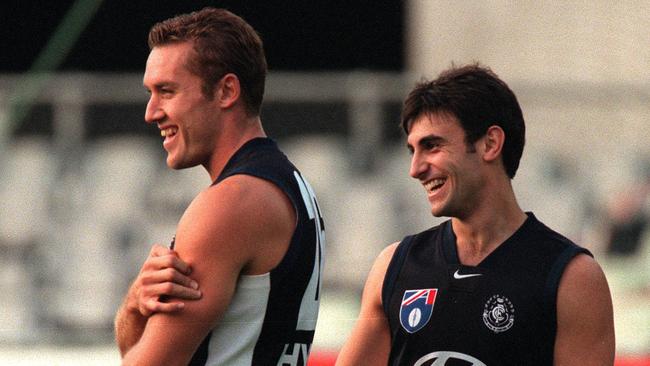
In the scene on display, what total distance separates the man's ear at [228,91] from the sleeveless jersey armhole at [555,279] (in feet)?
3.42

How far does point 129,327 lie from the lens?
374 cm

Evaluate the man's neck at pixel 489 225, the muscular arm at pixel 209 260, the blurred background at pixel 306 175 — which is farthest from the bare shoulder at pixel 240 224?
the blurred background at pixel 306 175

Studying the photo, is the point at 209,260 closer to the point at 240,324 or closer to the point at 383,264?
the point at 240,324

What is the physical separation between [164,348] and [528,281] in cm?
116

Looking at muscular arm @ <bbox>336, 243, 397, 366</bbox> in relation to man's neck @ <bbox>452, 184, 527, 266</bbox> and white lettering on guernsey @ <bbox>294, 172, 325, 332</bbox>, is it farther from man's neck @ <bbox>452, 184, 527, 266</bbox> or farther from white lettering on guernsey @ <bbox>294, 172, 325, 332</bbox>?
white lettering on guernsey @ <bbox>294, 172, 325, 332</bbox>

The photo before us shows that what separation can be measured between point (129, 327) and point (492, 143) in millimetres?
1290

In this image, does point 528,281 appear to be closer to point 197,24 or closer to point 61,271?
point 197,24

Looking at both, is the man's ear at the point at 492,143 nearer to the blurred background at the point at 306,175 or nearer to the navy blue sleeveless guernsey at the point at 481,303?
the navy blue sleeveless guernsey at the point at 481,303

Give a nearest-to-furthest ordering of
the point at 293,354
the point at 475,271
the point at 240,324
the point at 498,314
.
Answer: the point at 240,324 → the point at 293,354 → the point at 498,314 → the point at 475,271

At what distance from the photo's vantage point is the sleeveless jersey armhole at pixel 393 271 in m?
4.39

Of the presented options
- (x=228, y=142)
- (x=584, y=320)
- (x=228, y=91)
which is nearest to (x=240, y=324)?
(x=228, y=142)

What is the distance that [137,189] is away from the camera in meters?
10.1

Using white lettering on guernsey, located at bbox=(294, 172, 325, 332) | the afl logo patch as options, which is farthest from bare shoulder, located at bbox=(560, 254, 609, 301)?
white lettering on guernsey, located at bbox=(294, 172, 325, 332)

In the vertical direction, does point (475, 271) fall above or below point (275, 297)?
above
